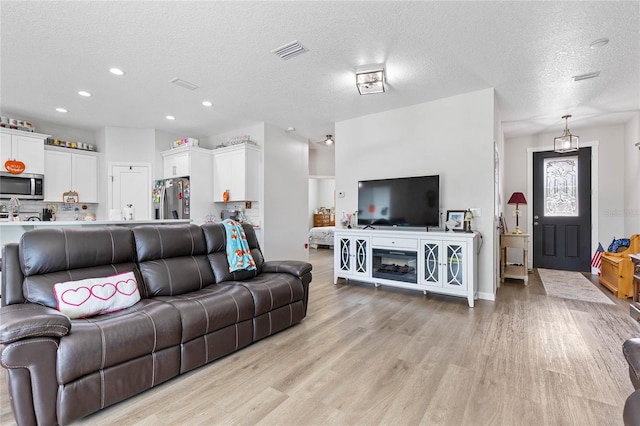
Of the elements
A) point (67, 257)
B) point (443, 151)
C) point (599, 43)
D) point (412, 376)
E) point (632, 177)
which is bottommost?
point (412, 376)

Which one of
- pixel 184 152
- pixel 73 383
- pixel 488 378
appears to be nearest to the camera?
pixel 73 383

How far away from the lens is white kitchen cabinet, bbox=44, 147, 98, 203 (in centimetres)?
517

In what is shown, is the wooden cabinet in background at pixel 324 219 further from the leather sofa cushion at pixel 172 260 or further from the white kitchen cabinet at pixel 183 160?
the leather sofa cushion at pixel 172 260

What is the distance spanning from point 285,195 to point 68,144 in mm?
3977

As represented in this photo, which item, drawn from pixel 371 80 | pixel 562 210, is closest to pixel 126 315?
pixel 371 80

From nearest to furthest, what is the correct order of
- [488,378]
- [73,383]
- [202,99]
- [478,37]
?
1. [73,383]
2. [488,378]
3. [478,37]
4. [202,99]

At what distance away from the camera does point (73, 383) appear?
159cm

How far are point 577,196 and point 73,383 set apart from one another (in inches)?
295

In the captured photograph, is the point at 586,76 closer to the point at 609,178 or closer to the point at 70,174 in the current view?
the point at 609,178

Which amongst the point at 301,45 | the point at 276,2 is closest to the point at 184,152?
the point at 301,45

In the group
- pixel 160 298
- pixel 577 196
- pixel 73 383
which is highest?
pixel 577 196

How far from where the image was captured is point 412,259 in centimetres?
411

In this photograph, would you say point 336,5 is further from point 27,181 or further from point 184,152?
point 27,181

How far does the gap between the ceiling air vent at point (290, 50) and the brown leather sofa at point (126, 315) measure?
6.10ft
